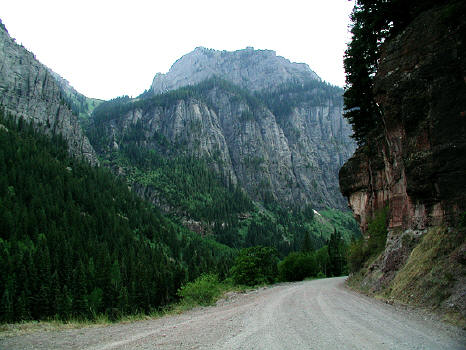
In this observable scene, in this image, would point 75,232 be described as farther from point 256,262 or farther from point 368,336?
point 368,336

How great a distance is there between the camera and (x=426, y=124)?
52.3ft

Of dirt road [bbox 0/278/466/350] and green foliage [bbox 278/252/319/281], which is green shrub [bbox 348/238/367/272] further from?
green foliage [bbox 278/252/319/281]

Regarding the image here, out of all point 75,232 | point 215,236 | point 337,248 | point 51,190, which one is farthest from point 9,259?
point 215,236

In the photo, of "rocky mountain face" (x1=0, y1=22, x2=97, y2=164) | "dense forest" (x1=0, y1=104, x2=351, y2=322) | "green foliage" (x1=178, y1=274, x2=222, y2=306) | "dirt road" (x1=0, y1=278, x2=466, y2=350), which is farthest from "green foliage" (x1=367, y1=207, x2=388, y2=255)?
"rocky mountain face" (x1=0, y1=22, x2=97, y2=164)

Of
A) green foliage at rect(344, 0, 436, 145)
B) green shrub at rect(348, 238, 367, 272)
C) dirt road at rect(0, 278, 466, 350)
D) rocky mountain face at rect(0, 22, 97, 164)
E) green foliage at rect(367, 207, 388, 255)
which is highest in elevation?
rocky mountain face at rect(0, 22, 97, 164)

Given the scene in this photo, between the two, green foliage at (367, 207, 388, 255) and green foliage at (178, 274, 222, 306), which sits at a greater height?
green foliage at (367, 207, 388, 255)

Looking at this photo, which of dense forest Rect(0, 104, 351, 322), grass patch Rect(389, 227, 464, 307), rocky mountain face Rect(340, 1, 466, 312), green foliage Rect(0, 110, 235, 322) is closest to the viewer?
grass patch Rect(389, 227, 464, 307)

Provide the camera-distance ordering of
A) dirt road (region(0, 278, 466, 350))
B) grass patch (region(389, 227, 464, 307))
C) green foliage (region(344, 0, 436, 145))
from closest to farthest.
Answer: dirt road (region(0, 278, 466, 350))
grass patch (region(389, 227, 464, 307))
green foliage (region(344, 0, 436, 145))

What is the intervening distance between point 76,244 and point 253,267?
61.7 metres

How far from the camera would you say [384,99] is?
19.4 meters

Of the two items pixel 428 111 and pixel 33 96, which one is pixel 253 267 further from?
pixel 33 96

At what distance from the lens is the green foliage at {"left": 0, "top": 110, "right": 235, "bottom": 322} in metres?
55.6

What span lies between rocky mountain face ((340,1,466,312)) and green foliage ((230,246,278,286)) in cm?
2403

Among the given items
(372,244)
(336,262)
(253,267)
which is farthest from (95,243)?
(372,244)
